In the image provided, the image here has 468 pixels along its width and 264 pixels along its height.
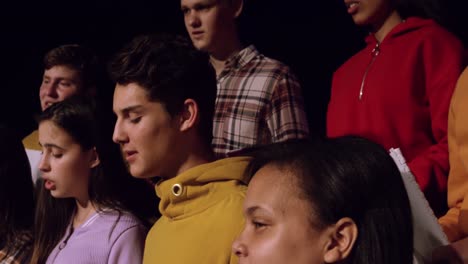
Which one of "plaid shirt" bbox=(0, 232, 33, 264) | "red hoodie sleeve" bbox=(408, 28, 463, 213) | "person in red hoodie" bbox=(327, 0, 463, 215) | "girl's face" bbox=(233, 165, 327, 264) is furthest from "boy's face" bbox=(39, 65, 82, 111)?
"girl's face" bbox=(233, 165, 327, 264)

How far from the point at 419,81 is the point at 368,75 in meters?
0.16

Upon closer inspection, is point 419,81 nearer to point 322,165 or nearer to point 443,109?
point 443,109

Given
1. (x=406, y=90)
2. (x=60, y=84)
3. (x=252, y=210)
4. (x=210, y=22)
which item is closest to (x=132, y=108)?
(x=252, y=210)

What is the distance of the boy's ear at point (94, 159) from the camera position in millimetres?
2342

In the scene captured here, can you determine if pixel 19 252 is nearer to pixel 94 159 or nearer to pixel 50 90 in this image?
pixel 94 159

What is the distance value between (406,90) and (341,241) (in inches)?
30.0

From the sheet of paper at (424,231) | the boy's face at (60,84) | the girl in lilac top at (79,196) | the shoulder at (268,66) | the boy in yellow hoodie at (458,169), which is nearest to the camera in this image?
the sheet of paper at (424,231)

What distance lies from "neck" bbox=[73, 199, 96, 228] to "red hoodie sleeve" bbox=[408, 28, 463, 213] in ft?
2.99

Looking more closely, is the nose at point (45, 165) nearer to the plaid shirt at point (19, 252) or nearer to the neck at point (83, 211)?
the neck at point (83, 211)

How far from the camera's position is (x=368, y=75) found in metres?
2.18

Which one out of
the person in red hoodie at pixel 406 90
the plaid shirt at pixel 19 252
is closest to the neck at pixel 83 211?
the plaid shirt at pixel 19 252

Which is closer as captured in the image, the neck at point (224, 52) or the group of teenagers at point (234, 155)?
the group of teenagers at point (234, 155)

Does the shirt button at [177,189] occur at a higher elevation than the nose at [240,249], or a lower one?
higher

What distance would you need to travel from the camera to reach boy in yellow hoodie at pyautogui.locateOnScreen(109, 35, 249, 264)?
173 cm
